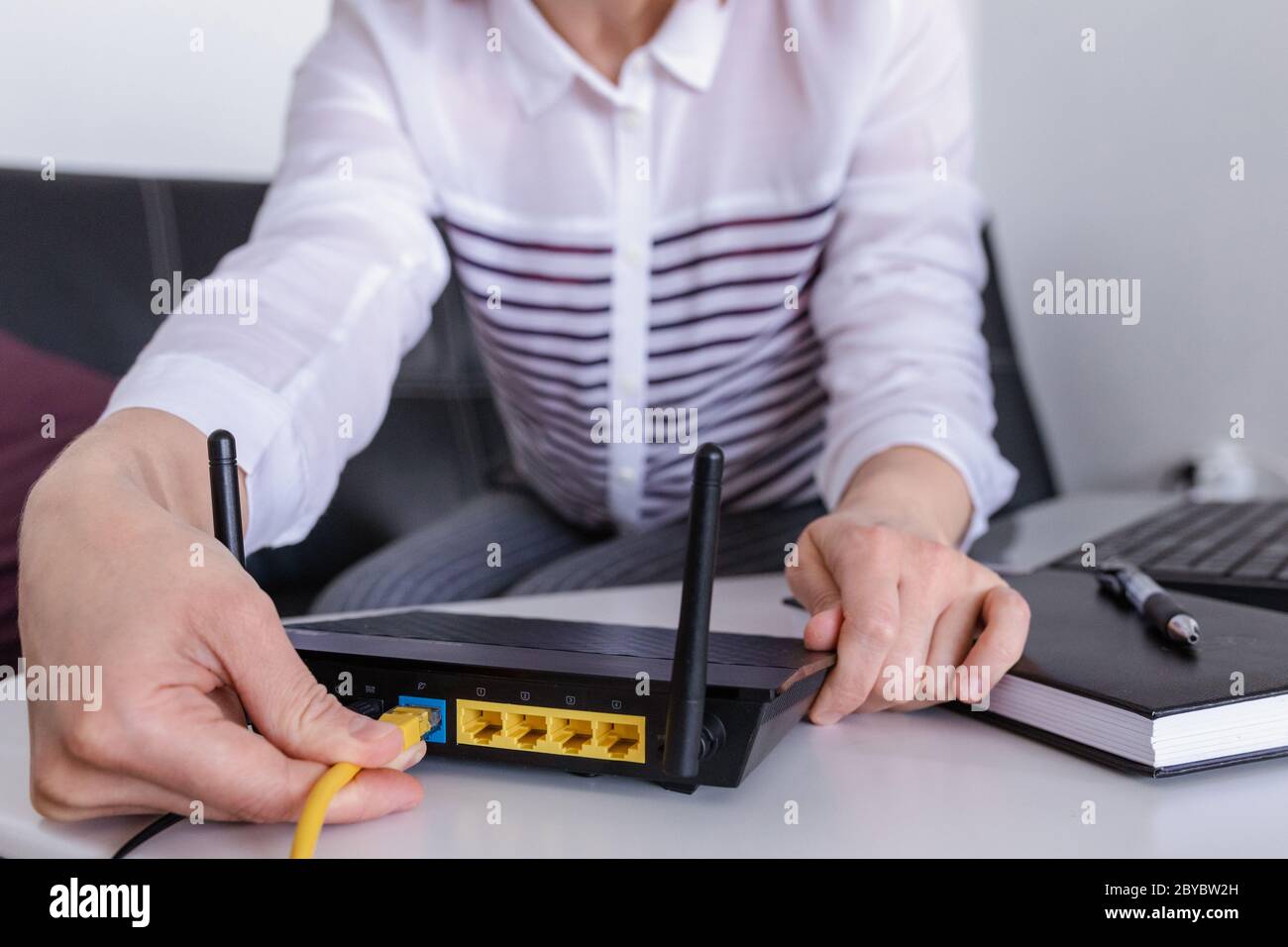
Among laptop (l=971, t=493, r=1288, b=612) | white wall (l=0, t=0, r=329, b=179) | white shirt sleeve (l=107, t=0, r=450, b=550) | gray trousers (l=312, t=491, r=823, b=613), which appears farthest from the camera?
white wall (l=0, t=0, r=329, b=179)

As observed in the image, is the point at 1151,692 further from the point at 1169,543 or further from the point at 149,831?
the point at 1169,543

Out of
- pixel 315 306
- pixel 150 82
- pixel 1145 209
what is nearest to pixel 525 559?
pixel 315 306

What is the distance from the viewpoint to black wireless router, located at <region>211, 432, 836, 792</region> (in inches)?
15.2

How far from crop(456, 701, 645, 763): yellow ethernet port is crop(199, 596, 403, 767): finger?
4 centimetres

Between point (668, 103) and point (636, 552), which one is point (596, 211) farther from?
point (636, 552)

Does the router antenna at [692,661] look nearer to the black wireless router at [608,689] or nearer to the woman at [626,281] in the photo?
the black wireless router at [608,689]

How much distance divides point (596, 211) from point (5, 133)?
0.90 meters

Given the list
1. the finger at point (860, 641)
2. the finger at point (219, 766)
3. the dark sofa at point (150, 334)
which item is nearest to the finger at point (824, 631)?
the finger at point (860, 641)

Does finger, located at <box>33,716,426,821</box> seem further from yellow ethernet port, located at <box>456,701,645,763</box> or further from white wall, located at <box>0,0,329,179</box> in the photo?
white wall, located at <box>0,0,329,179</box>

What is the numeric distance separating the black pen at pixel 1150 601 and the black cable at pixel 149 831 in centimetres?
45

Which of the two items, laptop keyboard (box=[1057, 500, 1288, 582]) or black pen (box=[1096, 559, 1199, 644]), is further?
laptop keyboard (box=[1057, 500, 1288, 582])

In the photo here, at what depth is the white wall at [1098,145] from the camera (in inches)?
55.6

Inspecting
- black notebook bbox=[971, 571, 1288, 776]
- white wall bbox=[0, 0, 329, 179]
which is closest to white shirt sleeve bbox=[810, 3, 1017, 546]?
black notebook bbox=[971, 571, 1288, 776]
